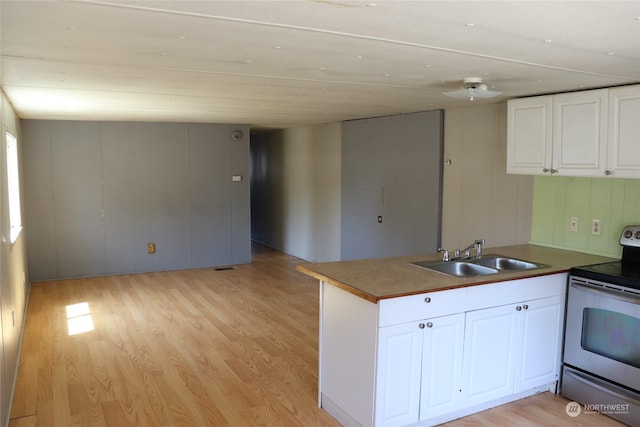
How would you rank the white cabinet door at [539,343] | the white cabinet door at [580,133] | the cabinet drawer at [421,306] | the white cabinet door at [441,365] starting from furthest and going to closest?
the white cabinet door at [580,133], the white cabinet door at [539,343], the white cabinet door at [441,365], the cabinet drawer at [421,306]

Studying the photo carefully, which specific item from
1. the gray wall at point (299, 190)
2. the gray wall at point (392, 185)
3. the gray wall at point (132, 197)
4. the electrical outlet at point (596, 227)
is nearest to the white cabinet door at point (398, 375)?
the electrical outlet at point (596, 227)

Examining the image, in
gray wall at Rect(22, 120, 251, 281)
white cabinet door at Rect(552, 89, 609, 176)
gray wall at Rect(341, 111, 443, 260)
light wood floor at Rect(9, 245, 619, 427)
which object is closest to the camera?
light wood floor at Rect(9, 245, 619, 427)

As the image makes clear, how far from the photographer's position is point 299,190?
821 cm

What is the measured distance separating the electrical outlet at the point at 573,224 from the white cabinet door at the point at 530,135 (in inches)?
18.6

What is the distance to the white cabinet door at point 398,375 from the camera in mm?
2617

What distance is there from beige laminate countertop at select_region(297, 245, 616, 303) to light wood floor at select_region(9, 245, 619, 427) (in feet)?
2.85

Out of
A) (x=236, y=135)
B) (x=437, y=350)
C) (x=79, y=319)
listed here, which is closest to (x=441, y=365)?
(x=437, y=350)

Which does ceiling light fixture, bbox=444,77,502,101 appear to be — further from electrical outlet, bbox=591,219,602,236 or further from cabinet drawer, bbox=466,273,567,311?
electrical outlet, bbox=591,219,602,236

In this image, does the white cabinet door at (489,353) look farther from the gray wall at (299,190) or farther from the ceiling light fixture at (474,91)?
the gray wall at (299,190)

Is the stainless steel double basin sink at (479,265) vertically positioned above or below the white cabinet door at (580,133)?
below

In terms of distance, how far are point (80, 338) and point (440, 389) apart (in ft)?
10.6

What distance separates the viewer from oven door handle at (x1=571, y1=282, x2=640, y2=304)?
2.84 m

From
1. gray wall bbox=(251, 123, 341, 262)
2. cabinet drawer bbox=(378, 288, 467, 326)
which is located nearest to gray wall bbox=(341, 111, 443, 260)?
gray wall bbox=(251, 123, 341, 262)

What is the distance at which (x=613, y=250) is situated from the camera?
Result: 11.7 ft
